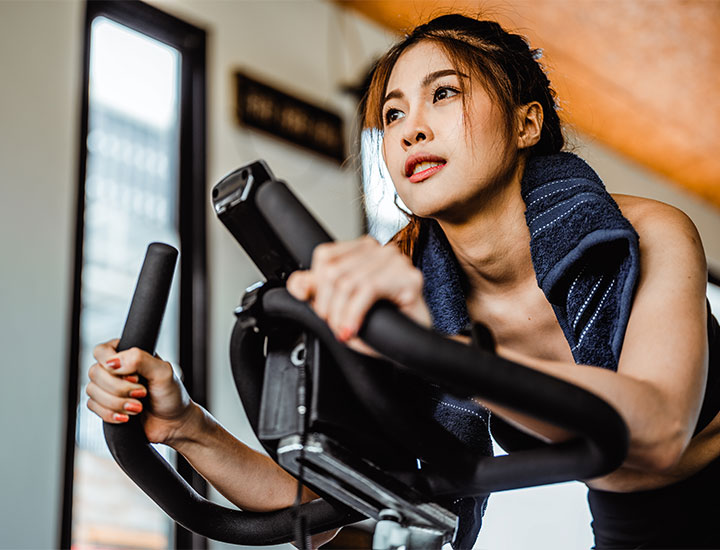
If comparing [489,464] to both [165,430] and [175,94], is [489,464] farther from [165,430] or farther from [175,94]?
[175,94]

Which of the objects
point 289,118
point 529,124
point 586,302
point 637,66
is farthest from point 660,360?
point 637,66

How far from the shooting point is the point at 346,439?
709mm

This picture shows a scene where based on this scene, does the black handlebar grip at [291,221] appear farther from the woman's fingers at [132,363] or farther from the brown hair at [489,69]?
the brown hair at [489,69]

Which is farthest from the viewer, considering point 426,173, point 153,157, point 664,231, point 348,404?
point 153,157

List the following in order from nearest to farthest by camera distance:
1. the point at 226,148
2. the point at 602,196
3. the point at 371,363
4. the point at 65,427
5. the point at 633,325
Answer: the point at 371,363, the point at 633,325, the point at 602,196, the point at 65,427, the point at 226,148

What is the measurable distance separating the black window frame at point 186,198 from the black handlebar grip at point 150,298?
1.69 meters

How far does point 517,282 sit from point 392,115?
28 centimetres

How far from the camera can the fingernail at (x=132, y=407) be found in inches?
32.3

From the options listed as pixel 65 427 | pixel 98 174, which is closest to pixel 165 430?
pixel 65 427

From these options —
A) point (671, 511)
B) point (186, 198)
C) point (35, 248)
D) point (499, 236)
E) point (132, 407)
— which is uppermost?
point (186, 198)

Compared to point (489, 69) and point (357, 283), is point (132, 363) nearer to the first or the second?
Result: point (357, 283)

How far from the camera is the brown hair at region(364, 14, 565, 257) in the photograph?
3.83ft

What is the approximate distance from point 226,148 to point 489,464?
8.41ft

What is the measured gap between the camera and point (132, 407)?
0.82 meters
